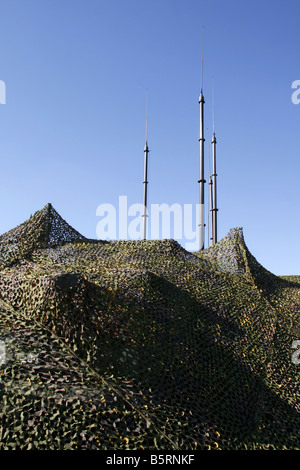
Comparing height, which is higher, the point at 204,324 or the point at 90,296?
the point at 90,296

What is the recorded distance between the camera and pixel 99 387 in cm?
524

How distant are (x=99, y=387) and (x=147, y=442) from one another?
0.88 m

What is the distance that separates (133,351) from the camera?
5906mm

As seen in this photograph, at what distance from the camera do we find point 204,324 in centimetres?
731

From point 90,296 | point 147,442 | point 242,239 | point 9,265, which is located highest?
point 242,239

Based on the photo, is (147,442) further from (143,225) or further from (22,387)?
(143,225)

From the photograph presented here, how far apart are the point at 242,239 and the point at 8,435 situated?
23.3 feet

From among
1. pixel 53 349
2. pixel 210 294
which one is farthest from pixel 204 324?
pixel 53 349

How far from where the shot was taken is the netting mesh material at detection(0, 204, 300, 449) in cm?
483

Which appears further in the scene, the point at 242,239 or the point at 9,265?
the point at 242,239

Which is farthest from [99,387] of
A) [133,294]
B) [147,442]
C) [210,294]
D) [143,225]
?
[143,225]

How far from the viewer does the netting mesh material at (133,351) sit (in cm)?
483
